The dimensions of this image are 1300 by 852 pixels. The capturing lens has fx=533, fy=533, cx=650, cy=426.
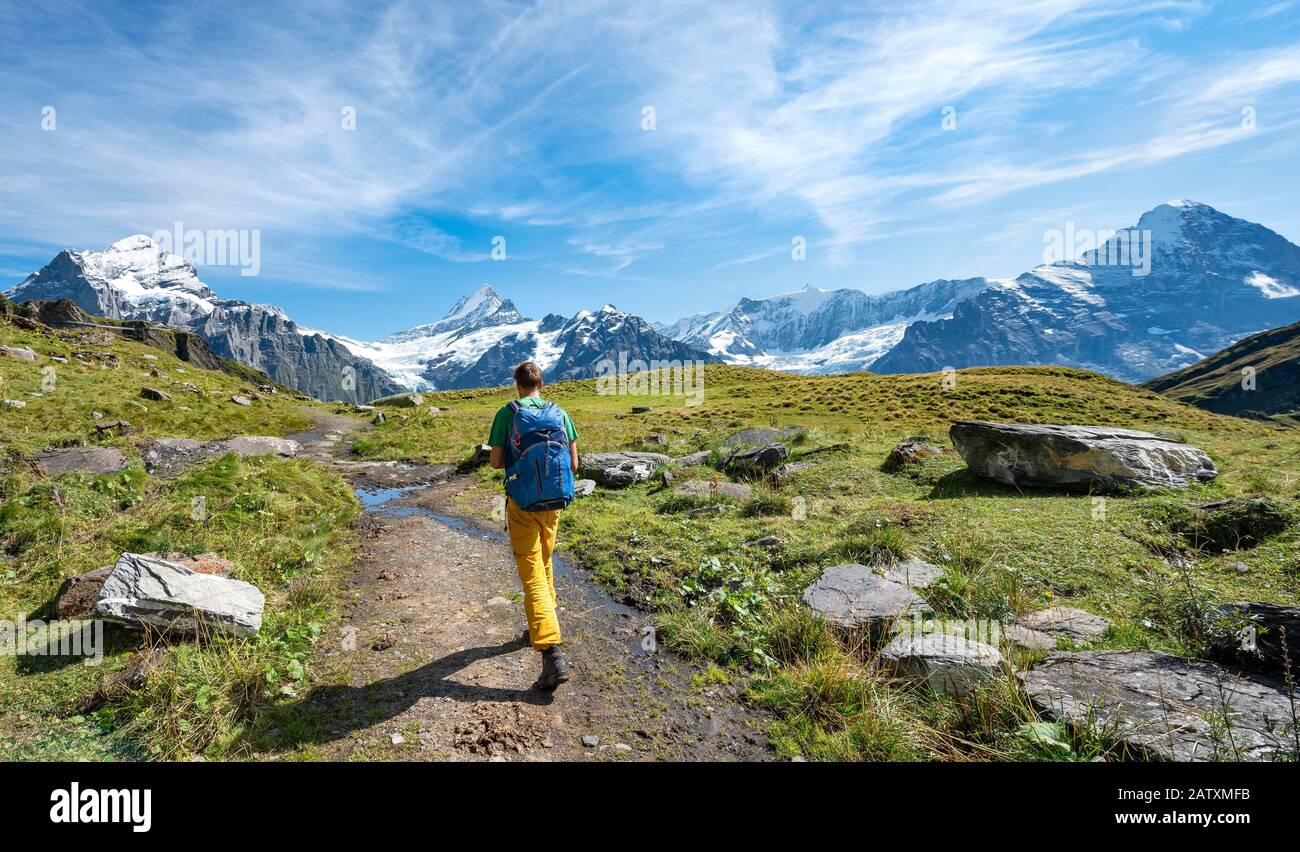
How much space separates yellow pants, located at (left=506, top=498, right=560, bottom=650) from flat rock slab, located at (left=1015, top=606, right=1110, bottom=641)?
21.0 ft

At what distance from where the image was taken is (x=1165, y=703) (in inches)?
198

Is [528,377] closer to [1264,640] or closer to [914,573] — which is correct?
[914,573]

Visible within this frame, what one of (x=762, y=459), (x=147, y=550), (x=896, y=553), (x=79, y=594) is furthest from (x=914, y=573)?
(x=147, y=550)

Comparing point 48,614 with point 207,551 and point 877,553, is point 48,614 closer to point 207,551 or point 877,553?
point 207,551

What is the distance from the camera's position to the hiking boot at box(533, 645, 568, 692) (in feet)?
20.4

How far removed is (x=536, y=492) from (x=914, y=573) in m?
6.52

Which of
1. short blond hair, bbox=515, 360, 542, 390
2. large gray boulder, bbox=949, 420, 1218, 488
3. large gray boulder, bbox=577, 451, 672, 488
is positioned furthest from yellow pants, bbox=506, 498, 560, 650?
large gray boulder, bbox=949, 420, 1218, 488

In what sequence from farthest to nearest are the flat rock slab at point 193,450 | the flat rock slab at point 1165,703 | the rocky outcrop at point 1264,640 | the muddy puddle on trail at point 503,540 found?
1. the flat rock slab at point 193,450
2. the muddy puddle on trail at point 503,540
3. the rocky outcrop at point 1264,640
4. the flat rock slab at point 1165,703

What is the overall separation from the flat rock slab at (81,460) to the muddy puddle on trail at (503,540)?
545cm

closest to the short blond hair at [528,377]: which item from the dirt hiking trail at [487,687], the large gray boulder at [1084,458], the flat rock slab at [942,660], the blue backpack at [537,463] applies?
the blue backpack at [537,463]

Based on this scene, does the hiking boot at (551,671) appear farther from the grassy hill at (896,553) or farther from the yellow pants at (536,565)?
the grassy hill at (896,553)

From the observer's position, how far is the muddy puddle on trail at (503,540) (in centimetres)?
789
